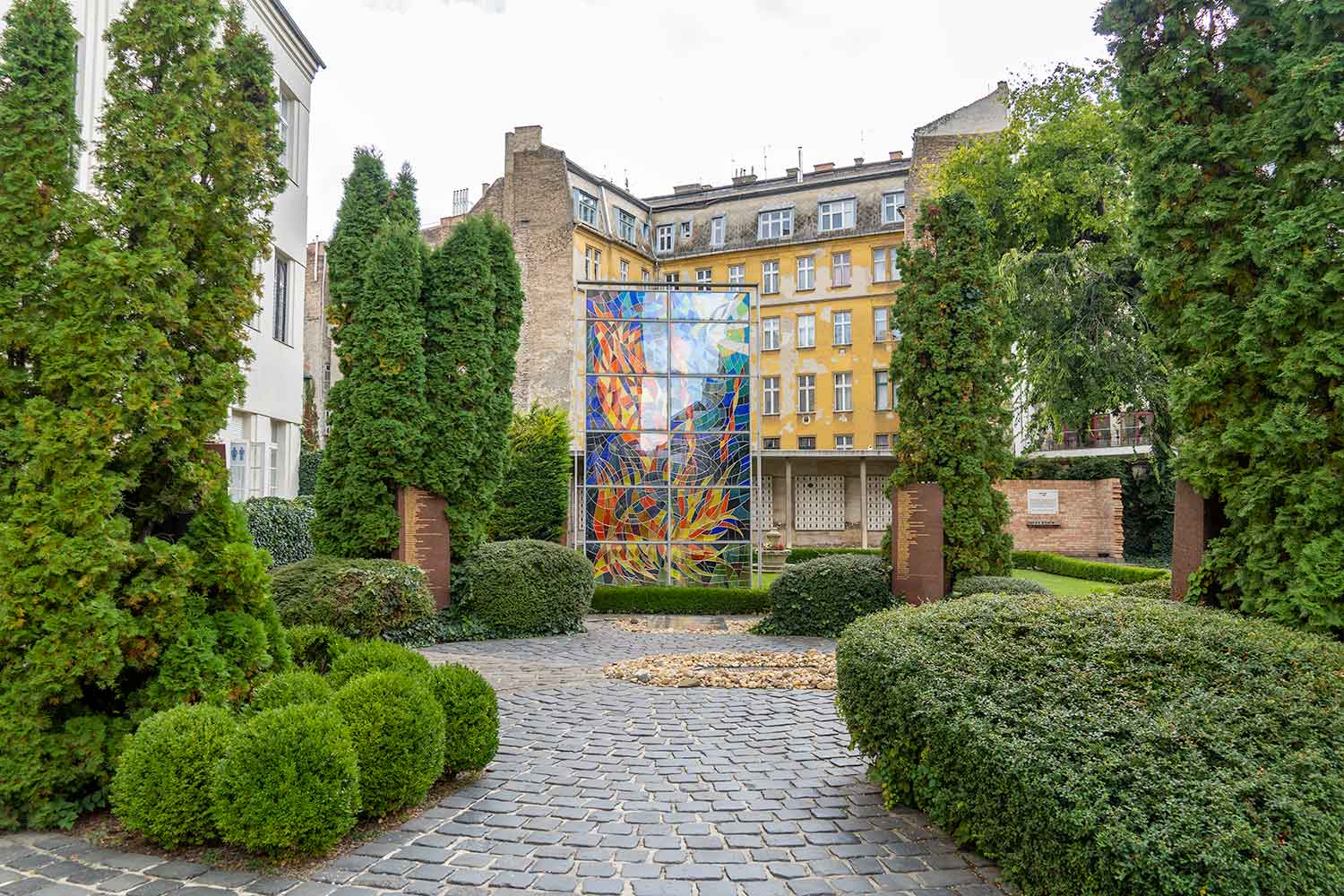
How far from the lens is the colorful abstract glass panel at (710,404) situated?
17.8 m

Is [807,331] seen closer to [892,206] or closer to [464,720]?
[892,206]

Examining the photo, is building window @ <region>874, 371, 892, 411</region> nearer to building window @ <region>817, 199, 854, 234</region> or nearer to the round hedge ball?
building window @ <region>817, 199, 854, 234</region>

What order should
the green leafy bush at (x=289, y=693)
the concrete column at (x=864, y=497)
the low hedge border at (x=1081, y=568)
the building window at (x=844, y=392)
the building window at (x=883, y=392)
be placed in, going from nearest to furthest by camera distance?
1. the green leafy bush at (x=289, y=693)
2. the low hedge border at (x=1081, y=568)
3. the concrete column at (x=864, y=497)
4. the building window at (x=883, y=392)
5. the building window at (x=844, y=392)

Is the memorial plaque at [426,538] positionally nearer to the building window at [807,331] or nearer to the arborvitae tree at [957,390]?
the arborvitae tree at [957,390]

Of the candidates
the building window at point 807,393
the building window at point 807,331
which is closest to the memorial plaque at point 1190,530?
the building window at point 807,393

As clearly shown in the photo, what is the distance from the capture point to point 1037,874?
3.54m

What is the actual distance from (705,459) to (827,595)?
17.0 feet

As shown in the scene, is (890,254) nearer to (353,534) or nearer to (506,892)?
(353,534)

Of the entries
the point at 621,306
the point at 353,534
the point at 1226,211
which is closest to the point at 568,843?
the point at 1226,211

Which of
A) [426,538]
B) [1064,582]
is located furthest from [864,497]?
[426,538]

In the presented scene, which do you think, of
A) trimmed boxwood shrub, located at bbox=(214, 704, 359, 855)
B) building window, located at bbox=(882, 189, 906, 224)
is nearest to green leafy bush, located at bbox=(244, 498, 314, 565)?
trimmed boxwood shrub, located at bbox=(214, 704, 359, 855)

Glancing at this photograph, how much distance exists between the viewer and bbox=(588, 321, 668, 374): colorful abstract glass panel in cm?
1786

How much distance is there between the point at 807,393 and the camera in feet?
132

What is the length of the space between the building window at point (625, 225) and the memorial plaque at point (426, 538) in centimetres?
2962
